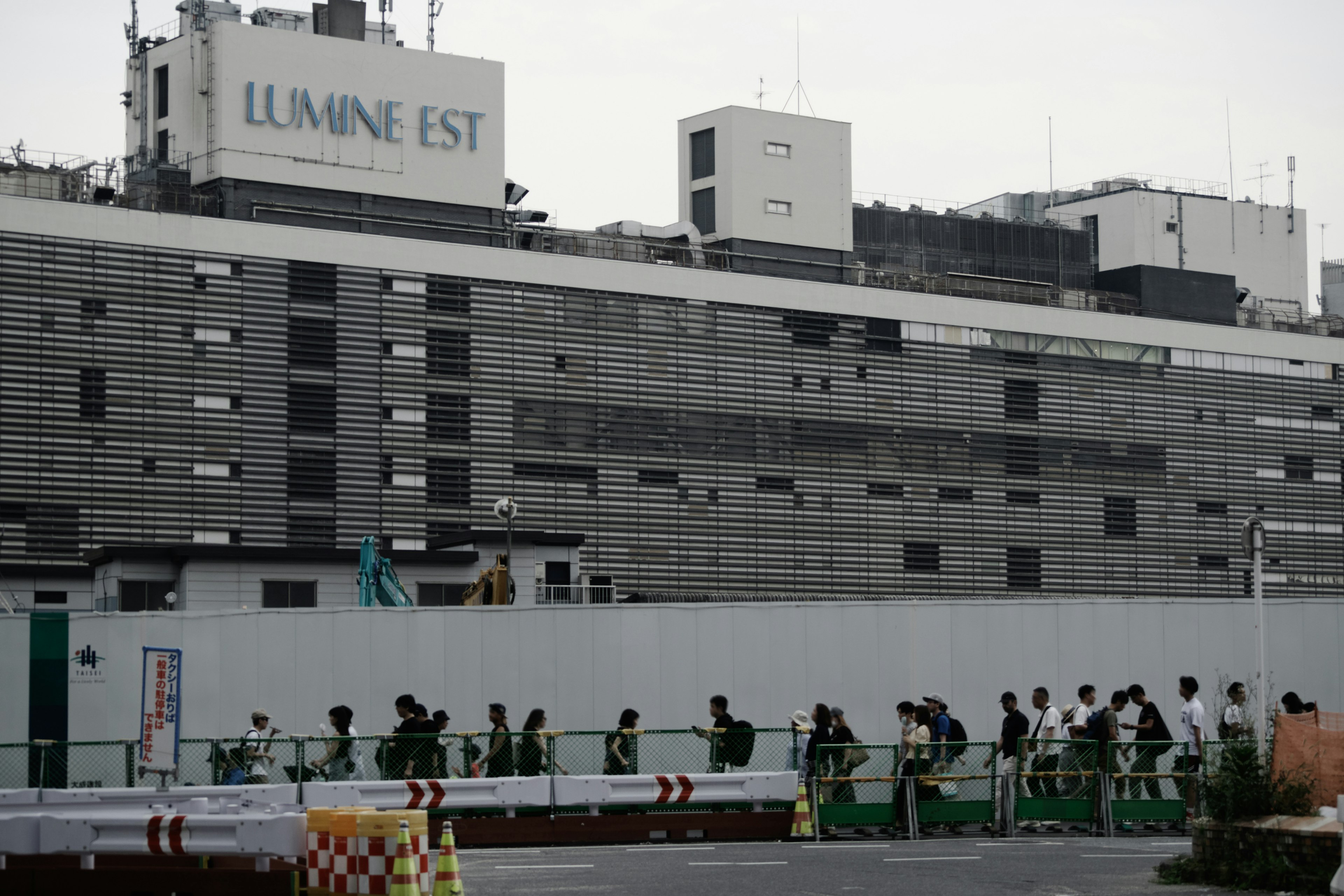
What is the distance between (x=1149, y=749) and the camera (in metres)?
22.7

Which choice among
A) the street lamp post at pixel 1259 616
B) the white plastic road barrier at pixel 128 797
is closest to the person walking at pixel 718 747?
the white plastic road barrier at pixel 128 797

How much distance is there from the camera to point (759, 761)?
23.1m

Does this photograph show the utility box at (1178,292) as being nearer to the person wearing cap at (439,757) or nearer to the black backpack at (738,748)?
the black backpack at (738,748)

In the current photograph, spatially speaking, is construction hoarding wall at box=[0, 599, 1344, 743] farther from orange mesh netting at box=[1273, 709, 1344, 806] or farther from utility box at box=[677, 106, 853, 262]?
utility box at box=[677, 106, 853, 262]

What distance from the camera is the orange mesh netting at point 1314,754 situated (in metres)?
15.9

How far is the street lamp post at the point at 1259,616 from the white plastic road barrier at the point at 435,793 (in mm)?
8372

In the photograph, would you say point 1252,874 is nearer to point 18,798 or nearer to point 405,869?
point 405,869

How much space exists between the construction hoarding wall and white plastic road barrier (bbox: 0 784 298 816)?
32.0ft

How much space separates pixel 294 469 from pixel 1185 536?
132ft

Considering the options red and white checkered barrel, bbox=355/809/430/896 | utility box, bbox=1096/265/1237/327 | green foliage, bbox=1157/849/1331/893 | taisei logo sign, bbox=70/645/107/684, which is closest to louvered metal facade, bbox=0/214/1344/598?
utility box, bbox=1096/265/1237/327

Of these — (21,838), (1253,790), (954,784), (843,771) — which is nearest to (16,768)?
(21,838)

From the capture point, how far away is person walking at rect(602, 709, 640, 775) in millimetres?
22469

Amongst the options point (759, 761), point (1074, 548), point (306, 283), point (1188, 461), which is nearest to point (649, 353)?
point (306, 283)

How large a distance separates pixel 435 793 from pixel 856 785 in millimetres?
5219
